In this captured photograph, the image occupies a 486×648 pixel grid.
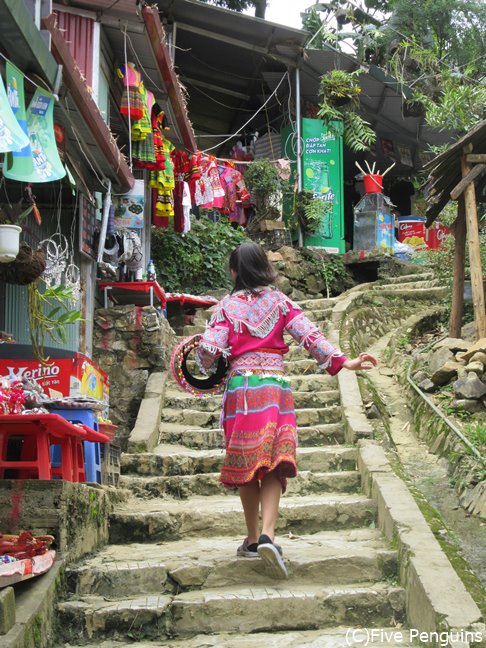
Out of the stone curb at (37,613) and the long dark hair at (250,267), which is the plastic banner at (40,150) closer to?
the long dark hair at (250,267)

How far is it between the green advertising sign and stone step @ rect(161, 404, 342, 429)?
32.0 ft

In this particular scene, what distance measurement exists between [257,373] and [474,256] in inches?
190

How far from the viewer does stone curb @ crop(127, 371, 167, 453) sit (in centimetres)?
659

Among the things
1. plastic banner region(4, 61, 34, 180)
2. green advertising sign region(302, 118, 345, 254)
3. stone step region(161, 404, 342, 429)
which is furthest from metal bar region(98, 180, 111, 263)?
green advertising sign region(302, 118, 345, 254)

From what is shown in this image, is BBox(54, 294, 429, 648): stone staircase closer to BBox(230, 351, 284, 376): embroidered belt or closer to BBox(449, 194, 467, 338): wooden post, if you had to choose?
BBox(230, 351, 284, 376): embroidered belt

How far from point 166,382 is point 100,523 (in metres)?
3.82

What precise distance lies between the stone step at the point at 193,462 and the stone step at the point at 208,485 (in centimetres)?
28

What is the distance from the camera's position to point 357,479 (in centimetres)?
593

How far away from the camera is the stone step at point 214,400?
788 cm

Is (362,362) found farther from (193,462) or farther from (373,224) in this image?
(373,224)

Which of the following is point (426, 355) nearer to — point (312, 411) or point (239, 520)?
point (312, 411)

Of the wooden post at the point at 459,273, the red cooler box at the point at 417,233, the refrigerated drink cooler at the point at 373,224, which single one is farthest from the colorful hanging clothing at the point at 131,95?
the red cooler box at the point at 417,233

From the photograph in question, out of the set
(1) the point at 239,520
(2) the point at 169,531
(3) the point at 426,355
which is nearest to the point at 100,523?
(2) the point at 169,531

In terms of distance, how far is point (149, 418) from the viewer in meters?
7.28
